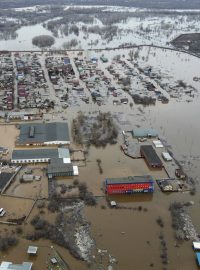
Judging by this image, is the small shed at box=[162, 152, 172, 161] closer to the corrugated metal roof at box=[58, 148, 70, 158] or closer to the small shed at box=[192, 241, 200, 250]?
the corrugated metal roof at box=[58, 148, 70, 158]

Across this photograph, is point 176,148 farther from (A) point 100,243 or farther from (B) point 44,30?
(B) point 44,30

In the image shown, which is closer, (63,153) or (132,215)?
(132,215)

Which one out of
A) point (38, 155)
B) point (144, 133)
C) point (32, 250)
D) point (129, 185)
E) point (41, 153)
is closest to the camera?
point (32, 250)

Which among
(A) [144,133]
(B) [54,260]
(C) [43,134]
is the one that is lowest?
(B) [54,260]

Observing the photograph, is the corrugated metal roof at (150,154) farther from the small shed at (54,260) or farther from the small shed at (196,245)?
the small shed at (54,260)

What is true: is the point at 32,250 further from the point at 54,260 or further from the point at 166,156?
the point at 166,156

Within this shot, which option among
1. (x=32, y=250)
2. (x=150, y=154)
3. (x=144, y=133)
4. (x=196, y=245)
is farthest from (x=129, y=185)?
(x=144, y=133)

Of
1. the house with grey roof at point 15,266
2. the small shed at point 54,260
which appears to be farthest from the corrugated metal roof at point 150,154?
the house with grey roof at point 15,266
